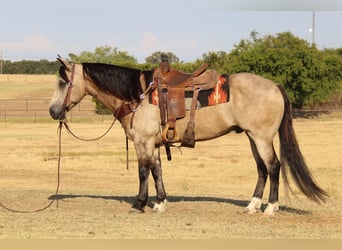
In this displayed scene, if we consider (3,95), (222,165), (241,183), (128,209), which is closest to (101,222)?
(128,209)

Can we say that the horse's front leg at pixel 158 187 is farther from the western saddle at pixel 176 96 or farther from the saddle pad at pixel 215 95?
the saddle pad at pixel 215 95

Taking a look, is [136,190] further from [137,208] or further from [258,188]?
[258,188]

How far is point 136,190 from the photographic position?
17.8 metres

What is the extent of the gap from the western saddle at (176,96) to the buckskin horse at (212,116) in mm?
→ 110

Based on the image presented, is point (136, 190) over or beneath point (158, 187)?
beneath

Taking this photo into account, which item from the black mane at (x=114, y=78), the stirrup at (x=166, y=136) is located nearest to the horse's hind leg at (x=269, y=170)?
the stirrup at (x=166, y=136)

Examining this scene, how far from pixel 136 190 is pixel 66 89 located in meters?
7.97

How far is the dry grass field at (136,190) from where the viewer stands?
848 centimetres

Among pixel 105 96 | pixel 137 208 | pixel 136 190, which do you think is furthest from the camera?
pixel 136 190

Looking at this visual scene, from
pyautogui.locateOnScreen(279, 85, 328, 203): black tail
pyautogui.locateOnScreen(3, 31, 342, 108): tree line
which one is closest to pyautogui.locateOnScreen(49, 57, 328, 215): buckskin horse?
pyautogui.locateOnScreen(279, 85, 328, 203): black tail

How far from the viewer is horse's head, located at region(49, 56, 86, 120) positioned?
10.2 metres

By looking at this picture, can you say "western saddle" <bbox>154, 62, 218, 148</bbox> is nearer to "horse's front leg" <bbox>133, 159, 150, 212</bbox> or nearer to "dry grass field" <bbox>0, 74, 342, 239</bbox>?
"horse's front leg" <bbox>133, 159, 150, 212</bbox>

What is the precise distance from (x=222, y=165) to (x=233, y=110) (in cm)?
1764

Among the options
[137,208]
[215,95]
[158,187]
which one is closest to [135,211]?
[137,208]
